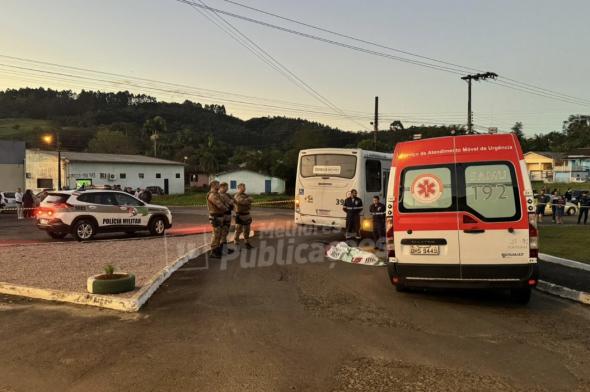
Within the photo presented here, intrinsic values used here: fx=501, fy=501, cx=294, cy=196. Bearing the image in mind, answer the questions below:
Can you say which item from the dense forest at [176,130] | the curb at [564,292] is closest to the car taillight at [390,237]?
the curb at [564,292]

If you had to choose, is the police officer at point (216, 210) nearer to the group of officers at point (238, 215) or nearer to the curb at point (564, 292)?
the group of officers at point (238, 215)

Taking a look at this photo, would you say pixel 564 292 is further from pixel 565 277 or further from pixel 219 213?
pixel 219 213

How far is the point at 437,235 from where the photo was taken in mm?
7430

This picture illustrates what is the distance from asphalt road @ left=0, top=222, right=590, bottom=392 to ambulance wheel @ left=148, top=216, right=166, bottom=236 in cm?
961

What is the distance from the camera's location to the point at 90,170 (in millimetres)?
58875

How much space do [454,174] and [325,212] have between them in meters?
9.90

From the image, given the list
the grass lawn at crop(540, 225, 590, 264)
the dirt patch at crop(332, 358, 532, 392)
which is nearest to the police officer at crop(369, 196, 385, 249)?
the grass lawn at crop(540, 225, 590, 264)

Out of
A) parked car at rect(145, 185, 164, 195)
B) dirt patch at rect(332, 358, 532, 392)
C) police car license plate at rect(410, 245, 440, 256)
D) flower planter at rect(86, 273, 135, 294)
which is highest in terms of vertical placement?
parked car at rect(145, 185, 164, 195)

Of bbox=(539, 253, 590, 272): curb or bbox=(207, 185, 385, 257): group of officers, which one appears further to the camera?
bbox=(207, 185, 385, 257): group of officers

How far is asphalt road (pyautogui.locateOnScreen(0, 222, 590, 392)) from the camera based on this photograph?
4.59m

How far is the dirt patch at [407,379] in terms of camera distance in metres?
4.41

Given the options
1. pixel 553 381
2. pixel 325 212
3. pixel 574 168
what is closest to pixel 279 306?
pixel 553 381

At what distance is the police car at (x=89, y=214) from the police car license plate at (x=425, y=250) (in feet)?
39.9

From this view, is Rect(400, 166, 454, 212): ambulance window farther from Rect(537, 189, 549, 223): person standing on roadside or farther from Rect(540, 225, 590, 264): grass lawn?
Rect(537, 189, 549, 223): person standing on roadside
